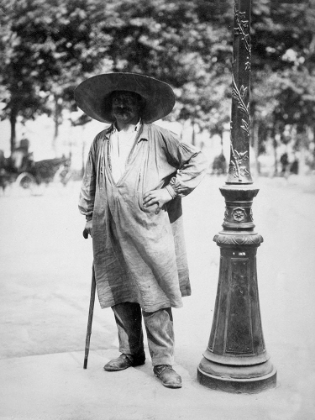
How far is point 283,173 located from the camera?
17.3 ft

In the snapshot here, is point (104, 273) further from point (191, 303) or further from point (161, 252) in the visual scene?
point (191, 303)

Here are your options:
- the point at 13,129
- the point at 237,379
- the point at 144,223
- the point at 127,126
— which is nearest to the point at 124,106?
the point at 127,126

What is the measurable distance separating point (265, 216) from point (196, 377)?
2342 millimetres

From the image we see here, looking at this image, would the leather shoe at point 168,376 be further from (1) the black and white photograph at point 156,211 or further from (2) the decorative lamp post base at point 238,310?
(2) the decorative lamp post base at point 238,310

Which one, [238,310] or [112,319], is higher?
[238,310]

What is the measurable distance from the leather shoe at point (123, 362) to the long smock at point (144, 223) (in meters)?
0.42

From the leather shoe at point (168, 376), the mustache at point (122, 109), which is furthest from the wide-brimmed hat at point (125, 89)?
the leather shoe at point (168, 376)

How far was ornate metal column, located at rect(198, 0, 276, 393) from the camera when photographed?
3.24 meters

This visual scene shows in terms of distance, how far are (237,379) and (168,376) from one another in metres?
0.45

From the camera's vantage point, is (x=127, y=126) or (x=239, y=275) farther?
(x=127, y=126)

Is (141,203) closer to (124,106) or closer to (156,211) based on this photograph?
(156,211)

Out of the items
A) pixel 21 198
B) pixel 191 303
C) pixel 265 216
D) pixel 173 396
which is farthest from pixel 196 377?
pixel 21 198

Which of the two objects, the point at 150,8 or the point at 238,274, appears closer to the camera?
the point at 238,274

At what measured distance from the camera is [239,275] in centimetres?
330
